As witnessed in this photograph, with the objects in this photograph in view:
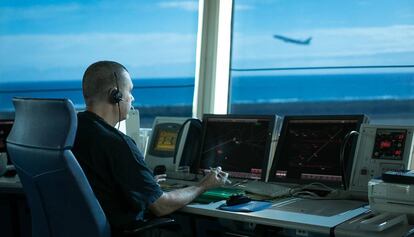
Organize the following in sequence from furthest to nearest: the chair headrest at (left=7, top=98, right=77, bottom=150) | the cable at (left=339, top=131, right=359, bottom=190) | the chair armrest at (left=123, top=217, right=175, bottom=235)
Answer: the cable at (left=339, top=131, right=359, bottom=190) < the chair armrest at (left=123, top=217, right=175, bottom=235) < the chair headrest at (left=7, top=98, right=77, bottom=150)

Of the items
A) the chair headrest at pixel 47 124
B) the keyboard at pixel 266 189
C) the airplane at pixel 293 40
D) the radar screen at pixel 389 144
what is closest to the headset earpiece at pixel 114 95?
the chair headrest at pixel 47 124

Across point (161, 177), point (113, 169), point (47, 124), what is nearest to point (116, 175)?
point (113, 169)

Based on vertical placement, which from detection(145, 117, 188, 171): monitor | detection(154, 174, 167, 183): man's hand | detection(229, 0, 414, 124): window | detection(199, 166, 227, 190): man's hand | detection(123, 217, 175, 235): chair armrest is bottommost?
detection(123, 217, 175, 235): chair armrest

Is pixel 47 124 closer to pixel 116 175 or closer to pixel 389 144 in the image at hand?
pixel 116 175

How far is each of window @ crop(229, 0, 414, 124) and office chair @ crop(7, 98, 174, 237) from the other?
1802 millimetres

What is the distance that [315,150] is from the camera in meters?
2.92

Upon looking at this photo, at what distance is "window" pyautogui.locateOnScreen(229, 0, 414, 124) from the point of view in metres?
3.51

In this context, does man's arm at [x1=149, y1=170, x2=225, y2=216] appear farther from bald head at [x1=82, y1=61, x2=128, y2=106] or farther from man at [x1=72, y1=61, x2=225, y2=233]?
bald head at [x1=82, y1=61, x2=128, y2=106]

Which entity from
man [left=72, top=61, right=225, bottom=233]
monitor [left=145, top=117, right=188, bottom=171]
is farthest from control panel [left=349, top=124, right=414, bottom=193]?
monitor [left=145, top=117, right=188, bottom=171]

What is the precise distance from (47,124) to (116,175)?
37cm

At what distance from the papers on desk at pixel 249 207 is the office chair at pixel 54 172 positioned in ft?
1.06

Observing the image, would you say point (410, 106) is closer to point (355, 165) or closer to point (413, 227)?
point (355, 165)

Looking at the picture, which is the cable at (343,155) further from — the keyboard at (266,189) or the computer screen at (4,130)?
the computer screen at (4,130)

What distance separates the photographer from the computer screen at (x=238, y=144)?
308 centimetres
